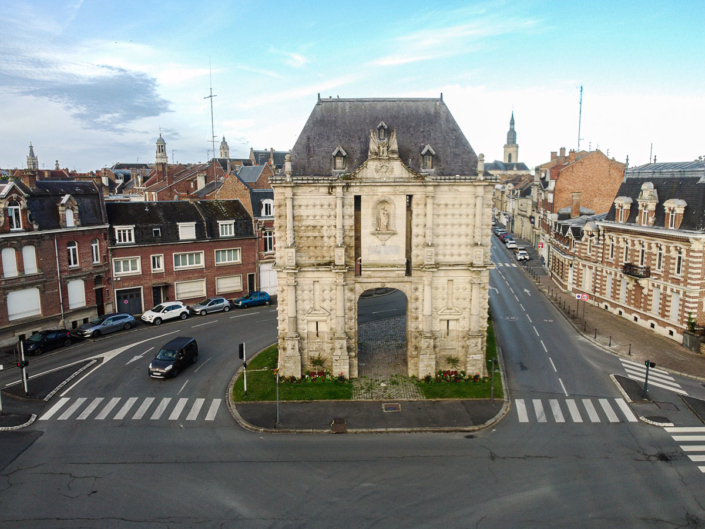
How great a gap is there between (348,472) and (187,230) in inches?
1537

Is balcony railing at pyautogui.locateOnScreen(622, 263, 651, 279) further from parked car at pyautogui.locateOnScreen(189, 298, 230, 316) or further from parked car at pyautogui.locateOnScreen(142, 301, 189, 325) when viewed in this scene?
parked car at pyautogui.locateOnScreen(142, 301, 189, 325)

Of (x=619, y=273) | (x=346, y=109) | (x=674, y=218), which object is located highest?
(x=346, y=109)

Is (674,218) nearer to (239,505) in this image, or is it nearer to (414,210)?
(414,210)

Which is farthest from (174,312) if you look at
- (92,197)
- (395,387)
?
(395,387)

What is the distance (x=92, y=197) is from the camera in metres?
52.6

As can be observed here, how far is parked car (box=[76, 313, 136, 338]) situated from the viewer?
154 ft

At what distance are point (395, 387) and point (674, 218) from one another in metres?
29.1

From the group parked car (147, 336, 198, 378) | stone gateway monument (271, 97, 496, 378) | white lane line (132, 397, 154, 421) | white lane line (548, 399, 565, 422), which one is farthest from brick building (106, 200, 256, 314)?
white lane line (548, 399, 565, 422)

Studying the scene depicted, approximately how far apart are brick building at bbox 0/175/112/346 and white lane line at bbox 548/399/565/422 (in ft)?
137

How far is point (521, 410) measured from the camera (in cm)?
3247

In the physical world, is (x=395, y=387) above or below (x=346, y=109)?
below

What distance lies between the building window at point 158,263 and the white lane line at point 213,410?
85.1 ft

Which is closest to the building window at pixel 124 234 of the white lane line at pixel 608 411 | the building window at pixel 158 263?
the building window at pixel 158 263

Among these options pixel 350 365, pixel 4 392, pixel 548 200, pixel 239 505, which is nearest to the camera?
pixel 239 505
